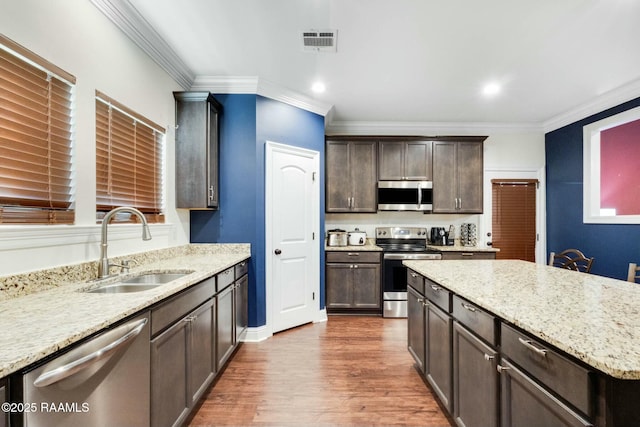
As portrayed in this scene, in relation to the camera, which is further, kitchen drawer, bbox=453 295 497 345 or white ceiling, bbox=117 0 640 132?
white ceiling, bbox=117 0 640 132

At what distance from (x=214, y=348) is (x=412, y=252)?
266 cm

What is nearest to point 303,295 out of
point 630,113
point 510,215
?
point 510,215

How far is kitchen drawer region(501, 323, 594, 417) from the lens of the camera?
0.80 metres

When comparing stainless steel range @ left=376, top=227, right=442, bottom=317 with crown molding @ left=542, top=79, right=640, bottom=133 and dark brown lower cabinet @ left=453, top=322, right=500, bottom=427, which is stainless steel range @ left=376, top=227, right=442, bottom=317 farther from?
crown molding @ left=542, top=79, right=640, bottom=133

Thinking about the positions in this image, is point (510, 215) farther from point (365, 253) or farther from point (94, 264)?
point (94, 264)

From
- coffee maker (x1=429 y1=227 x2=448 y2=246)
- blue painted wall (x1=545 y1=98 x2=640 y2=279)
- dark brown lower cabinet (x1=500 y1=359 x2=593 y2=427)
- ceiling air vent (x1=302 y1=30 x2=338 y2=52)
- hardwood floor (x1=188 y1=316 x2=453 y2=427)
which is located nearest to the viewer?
dark brown lower cabinet (x1=500 y1=359 x2=593 y2=427)

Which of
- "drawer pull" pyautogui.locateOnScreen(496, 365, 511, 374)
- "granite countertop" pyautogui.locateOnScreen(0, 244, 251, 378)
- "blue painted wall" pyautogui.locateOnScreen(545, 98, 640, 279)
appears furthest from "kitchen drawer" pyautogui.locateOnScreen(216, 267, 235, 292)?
"blue painted wall" pyautogui.locateOnScreen(545, 98, 640, 279)

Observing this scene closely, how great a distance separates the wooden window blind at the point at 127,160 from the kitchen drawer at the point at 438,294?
230 cm

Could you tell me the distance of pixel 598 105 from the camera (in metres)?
3.45

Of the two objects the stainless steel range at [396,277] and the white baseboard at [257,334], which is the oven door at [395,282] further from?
the white baseboard at [257,334]

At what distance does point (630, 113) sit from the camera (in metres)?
3.14

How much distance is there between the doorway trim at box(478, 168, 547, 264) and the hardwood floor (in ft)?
8.06

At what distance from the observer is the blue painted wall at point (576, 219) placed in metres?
3.20

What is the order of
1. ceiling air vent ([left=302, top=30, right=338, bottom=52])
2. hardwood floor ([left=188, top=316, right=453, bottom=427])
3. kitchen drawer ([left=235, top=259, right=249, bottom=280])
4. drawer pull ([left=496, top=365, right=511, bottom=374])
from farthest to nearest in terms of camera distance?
kitchen drawer ([left=235, top=259, right=249, bottom=280]) → ceiling air vent ([left=302, top=30, right=338, bottom=52]) → hardwood floor ([left=188, top=316, right=453, bottom=427]) → drawer pull ([left=496, top=365, right=511, bottom=374])
